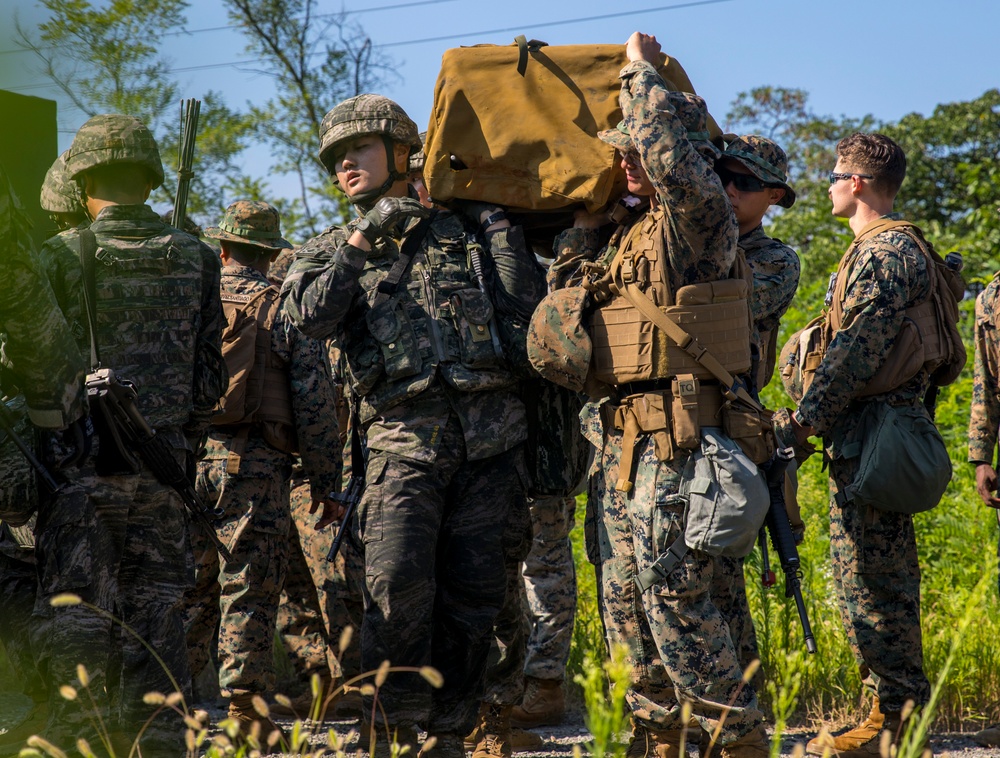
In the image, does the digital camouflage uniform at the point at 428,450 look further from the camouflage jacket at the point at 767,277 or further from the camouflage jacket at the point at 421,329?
the camouflage jacket at the point at 767,277

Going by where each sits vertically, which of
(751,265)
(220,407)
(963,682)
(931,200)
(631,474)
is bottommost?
(963,682)

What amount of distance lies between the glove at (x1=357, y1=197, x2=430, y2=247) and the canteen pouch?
1.34 meters

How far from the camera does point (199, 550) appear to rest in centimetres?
518

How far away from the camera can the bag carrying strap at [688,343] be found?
11.5 ft

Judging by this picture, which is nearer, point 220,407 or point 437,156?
point 437,156

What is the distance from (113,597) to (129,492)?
38cm

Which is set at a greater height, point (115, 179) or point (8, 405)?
point (115, 179)

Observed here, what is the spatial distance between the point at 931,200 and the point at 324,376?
56.1 ft

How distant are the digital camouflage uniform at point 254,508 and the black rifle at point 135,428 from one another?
3.19ft

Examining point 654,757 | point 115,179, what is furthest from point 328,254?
point 654,757

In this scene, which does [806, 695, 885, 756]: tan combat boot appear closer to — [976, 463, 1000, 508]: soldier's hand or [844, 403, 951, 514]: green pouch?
[844, 403, 951, 514]: green pouch

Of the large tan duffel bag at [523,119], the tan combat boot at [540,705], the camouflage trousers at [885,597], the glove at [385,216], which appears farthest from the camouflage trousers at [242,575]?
the camouflage trousers at [885,597]

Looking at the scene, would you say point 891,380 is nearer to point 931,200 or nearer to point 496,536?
point 496,536

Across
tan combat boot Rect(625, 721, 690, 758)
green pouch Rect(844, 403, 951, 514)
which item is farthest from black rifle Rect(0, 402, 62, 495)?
green pouch Rect(844, 403, 951, 514)
